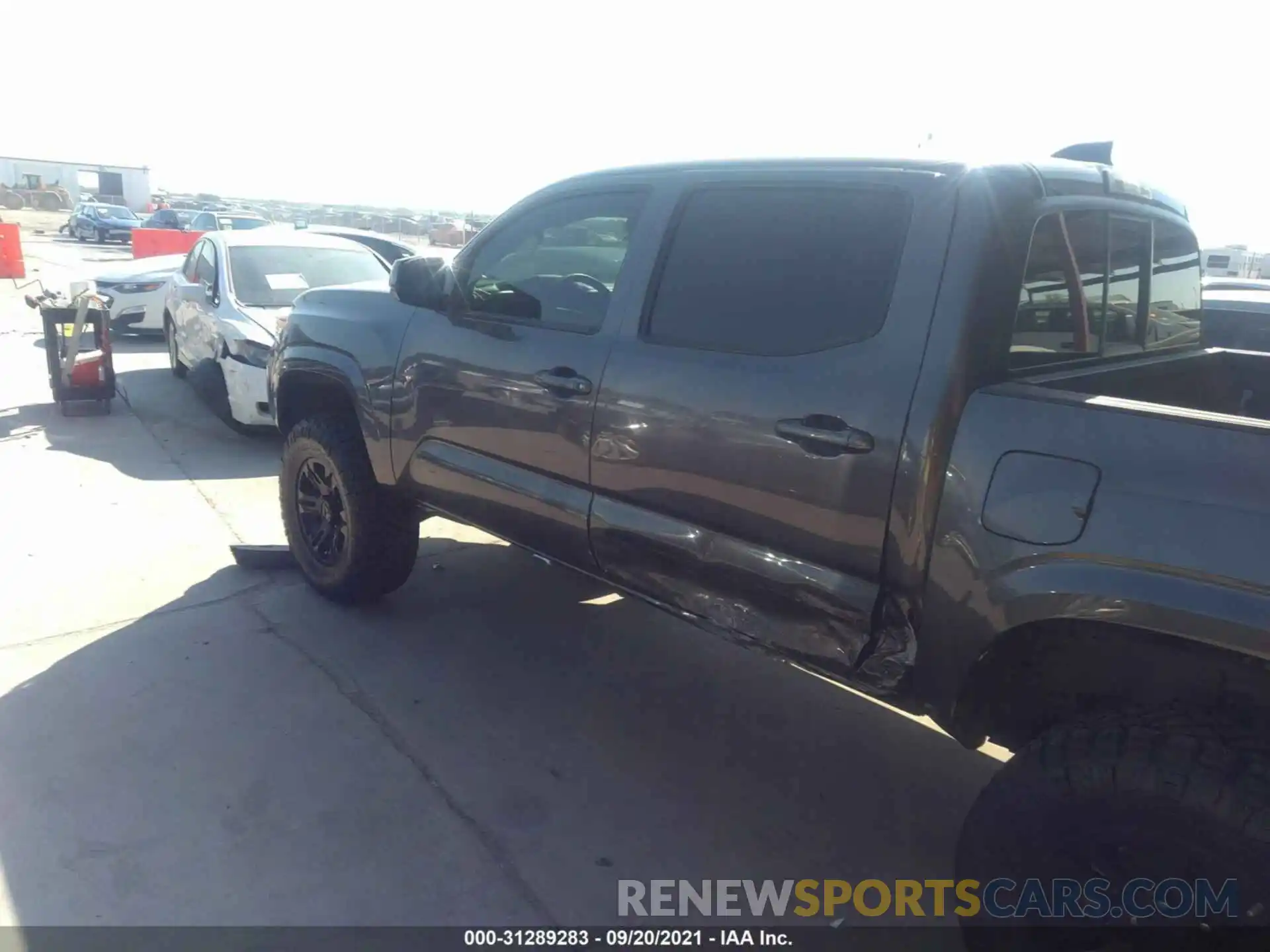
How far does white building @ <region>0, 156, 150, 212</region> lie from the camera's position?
58781 mm

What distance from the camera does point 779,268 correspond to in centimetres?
278


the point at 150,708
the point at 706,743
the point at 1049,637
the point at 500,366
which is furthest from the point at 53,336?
the point at 1049,637

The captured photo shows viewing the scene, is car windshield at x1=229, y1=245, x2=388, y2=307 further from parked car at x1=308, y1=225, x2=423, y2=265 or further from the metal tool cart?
parked car at x1=308, y1=225, x2=423, y2=265

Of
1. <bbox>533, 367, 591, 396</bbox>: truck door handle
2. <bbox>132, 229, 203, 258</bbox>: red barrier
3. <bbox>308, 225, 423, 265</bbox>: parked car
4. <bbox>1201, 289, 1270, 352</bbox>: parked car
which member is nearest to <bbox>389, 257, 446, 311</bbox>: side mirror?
<bbox>533, 367, 591, 396</bbox>: truck door handle

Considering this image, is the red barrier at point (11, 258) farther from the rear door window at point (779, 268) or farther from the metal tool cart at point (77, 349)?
the rear door window at point (779, 268)

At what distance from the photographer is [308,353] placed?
13.9ft

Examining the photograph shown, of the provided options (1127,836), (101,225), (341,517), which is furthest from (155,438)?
(101,225)

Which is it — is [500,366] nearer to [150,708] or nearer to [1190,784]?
[150,708]

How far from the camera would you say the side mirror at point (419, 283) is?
12.1ft

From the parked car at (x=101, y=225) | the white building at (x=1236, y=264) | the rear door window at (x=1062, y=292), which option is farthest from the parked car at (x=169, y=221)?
the rear door window at (x=1062, y=292)

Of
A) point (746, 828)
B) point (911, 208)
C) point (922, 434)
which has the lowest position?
point (746, 828)

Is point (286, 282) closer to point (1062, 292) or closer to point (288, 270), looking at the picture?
point (288, 270)

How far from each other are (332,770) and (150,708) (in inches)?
33.9

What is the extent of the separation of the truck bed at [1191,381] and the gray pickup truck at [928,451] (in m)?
0.01
